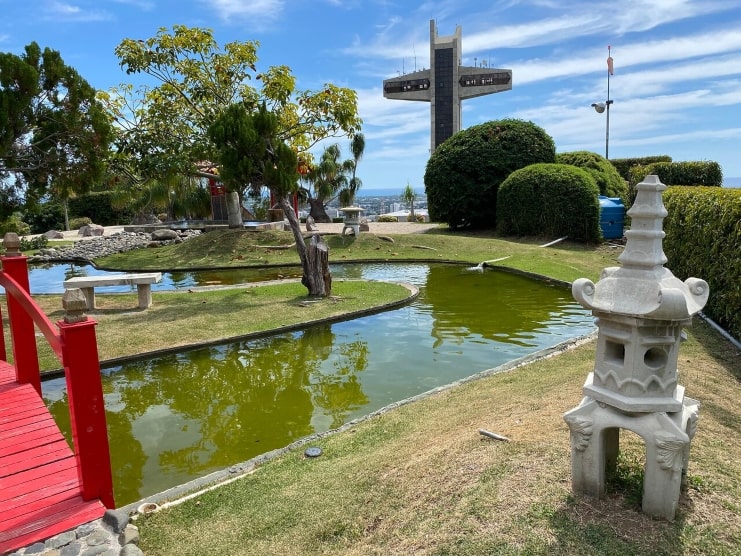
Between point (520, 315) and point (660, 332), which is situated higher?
point (660, 332)

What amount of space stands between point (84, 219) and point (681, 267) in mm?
33948

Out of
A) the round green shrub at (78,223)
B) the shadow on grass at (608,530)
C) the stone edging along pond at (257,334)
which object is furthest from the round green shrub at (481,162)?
the round green shrub at (78,223)

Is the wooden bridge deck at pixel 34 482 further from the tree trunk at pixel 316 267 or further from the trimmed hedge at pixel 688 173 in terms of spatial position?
the trimmed hedge at pixel 688 173

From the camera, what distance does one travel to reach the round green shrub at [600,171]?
21.8 m

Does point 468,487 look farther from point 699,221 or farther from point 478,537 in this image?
point 699,221

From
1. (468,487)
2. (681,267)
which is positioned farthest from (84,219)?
(468,487)

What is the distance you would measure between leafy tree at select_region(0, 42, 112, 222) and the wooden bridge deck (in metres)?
6.70

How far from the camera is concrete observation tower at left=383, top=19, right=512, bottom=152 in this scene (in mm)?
46438

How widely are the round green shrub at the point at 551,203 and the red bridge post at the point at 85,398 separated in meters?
18.6

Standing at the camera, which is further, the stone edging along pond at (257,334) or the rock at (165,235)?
the rock at (165,235)

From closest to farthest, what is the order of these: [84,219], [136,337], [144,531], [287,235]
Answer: [144,531] < [136,337] < [287,235] < [84,219]

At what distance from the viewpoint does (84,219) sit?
33.6m

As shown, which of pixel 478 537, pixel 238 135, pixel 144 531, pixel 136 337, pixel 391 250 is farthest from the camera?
pixel 391 250

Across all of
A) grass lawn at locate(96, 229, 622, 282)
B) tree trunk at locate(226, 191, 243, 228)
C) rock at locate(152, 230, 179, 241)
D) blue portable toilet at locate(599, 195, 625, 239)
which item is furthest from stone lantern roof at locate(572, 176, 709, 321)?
rock at locate(152, 230, 179, 241)
